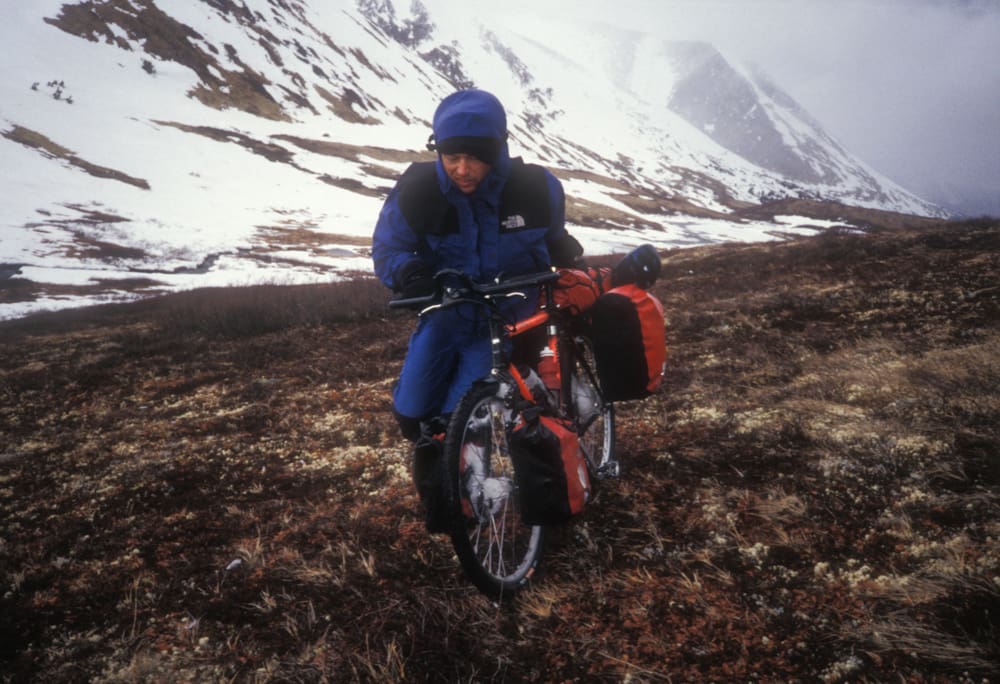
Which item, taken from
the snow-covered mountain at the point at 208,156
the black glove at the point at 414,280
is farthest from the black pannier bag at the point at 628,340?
the snow-covered mountain at the point at 208,156

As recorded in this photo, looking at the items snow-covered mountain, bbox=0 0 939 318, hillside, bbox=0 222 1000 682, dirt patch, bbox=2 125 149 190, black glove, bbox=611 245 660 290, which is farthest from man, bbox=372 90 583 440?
dirt patch, bbox=2 125 149 190

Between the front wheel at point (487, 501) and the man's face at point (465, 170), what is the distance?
1.18m

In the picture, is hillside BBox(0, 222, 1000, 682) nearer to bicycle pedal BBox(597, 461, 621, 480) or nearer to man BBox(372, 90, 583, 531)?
bicycle pedal BBox(597, 461, 621, 480)

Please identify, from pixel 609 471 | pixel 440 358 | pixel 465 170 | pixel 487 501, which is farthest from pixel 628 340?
pixel 465 170

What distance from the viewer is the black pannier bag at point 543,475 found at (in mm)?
2492

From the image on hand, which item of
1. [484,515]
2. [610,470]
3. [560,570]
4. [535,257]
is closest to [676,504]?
[610,470]

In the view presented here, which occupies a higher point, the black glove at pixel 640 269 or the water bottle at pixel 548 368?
the black glove at pixel 640 269

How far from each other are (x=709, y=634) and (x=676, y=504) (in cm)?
119

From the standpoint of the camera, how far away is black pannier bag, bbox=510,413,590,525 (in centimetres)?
249

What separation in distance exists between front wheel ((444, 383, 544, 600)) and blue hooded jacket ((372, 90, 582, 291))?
839mm

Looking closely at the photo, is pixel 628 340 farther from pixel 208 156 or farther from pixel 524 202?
pixel 208 156

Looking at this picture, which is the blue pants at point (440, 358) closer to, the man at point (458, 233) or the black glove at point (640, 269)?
the man at point (458, 233)

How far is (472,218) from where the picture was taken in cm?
300

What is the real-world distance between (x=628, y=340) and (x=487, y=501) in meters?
1.47
